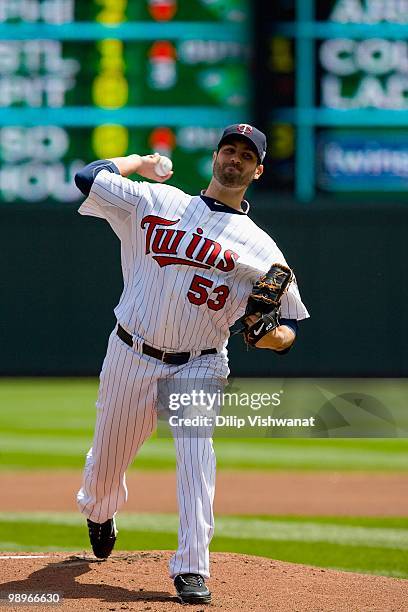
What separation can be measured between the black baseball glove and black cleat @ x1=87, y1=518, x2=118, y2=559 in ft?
3.21

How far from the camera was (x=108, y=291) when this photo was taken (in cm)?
1194

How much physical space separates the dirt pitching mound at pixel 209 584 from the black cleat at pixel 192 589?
0.12ft

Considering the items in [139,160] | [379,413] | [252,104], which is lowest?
[379,413]

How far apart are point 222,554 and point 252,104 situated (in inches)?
276

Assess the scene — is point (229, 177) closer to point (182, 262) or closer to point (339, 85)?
point (182, 262)

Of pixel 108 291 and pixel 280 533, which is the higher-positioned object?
pixel 108 291

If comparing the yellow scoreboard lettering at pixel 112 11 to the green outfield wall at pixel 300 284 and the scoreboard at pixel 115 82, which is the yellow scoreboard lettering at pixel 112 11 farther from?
the green outfield wall at pixel 300 284

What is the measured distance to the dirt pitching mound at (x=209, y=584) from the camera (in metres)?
3.83

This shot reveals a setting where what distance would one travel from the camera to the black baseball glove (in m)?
3.90

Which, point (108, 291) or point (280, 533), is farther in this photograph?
point (108, 291)

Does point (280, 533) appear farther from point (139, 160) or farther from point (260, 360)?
point (260, 360)

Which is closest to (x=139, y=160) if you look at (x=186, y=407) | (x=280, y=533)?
(x=186, y=407)

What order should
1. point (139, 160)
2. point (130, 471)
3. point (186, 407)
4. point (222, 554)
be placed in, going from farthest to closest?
point (130, 471), point (222, 554), point (139, 160), point (186, 407)

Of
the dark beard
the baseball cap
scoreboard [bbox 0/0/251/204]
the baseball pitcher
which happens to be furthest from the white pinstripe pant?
scoreboard [bbox 0/0/251/204]
